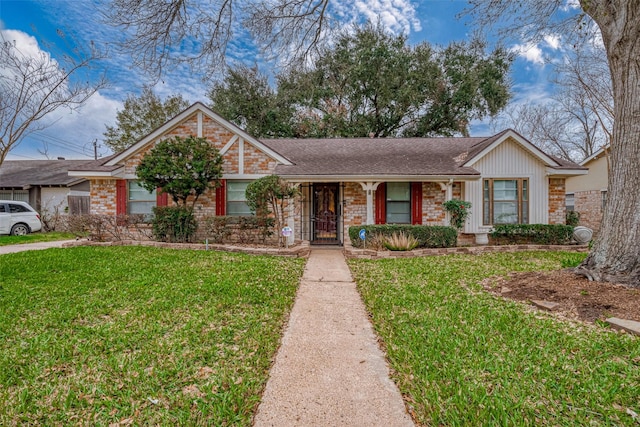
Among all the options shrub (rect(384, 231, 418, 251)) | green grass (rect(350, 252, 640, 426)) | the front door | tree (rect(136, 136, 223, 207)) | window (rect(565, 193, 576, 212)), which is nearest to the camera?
green grass (rect(350, 252, 640, 426))

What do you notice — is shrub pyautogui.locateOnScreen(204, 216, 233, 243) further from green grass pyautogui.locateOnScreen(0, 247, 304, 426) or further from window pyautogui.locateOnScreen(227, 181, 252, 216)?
green grass pyautogui.locateOnScreen(0, 247, 304, 426)

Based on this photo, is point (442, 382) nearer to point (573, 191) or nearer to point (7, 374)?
point (7, 374)

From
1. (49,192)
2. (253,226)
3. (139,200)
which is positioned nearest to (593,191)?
(253,226)

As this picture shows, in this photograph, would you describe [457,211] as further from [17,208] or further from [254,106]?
[17,208]

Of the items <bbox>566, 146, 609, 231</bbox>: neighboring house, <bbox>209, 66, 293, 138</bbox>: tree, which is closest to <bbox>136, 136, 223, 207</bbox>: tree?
<bbox>209, 66, 293, 138</bbox>: tree

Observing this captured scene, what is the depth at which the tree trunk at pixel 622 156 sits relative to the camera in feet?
16.5

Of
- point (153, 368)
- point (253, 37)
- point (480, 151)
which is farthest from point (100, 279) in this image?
point (480, 151)

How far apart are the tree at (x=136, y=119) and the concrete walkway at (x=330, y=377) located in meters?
26.7

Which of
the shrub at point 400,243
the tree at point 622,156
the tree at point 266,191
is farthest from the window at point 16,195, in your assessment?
the tree at point 622,156

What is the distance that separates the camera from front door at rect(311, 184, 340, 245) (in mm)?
11586

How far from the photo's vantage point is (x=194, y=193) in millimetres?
10672

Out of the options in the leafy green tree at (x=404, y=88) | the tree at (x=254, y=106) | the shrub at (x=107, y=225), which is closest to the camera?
the shrub at (x=107, y=225)

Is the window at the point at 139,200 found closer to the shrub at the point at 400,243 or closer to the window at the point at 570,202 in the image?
the shrub at the point at 400,243

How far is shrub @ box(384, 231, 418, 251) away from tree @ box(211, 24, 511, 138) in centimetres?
1230
